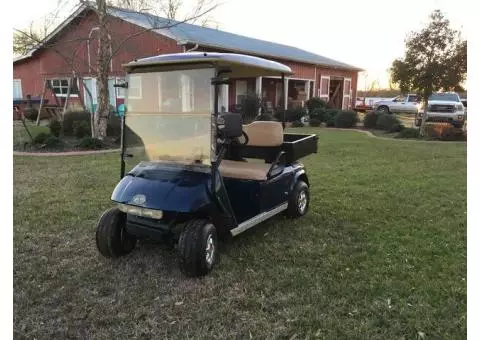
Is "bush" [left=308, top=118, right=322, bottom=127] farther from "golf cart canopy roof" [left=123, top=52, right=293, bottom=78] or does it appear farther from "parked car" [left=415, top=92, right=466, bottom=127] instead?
"golf cart canopy roof" [left=123, top=52, right=293, bottom=78]

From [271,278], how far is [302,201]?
171 cm

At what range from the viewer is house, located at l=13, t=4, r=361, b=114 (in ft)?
43.1

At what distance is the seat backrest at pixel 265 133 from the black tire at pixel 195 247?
5.14ft

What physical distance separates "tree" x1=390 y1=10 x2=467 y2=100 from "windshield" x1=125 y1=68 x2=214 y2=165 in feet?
40.9

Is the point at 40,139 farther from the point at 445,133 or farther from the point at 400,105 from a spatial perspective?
the point at 400,105

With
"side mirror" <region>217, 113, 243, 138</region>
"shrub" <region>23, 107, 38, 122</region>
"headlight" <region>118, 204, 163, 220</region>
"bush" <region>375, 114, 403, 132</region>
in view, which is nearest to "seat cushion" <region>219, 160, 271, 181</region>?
"side mirror" <region>217, 113, 243, 138</region>

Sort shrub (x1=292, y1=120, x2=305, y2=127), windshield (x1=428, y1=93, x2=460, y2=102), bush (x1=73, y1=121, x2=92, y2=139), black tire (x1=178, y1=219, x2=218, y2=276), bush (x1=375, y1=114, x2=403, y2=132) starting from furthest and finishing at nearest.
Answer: shrub (x1=292, y1=120, x2=305, y2=127)
windshield (x1=428, y1=93, x2=460, y2=102)
bush (x1=375, y1=114, x2=403, y2=132)
bush (x1=73, y1=121, x2=92, y2=139)
black tire (x1=178, y1=219, x2=218, y2=276)

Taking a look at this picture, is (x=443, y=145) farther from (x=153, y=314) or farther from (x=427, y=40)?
(x=153, y=314)

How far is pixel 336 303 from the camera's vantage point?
2.99m

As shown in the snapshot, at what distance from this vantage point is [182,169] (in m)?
3.56

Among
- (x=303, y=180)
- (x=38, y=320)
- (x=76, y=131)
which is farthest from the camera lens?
(x=76, y=131)

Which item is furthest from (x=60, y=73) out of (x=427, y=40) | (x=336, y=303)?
(x=336, y=303)

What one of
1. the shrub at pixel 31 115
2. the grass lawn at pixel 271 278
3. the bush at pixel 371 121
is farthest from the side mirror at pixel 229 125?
the shrub at pixel 31 115

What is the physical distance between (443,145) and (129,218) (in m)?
11.0
